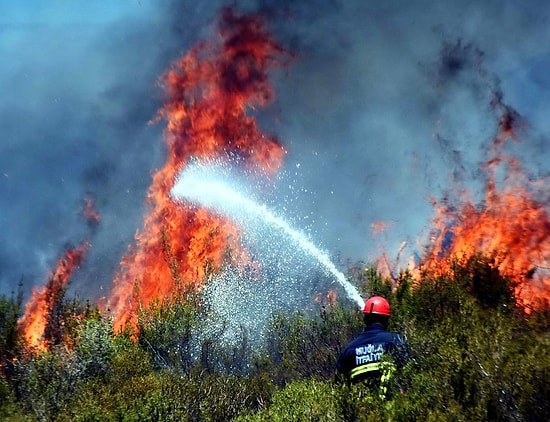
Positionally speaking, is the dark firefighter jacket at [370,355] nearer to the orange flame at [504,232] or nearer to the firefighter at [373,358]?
the firefighter at [373,358]

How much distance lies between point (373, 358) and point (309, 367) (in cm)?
1706

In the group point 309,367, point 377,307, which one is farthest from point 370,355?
point 309,367

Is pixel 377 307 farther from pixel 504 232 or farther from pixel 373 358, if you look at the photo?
pixel 504 232

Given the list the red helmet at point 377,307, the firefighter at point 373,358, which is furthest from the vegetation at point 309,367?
the red helmet at point 377,307

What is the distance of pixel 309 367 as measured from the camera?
2339cm

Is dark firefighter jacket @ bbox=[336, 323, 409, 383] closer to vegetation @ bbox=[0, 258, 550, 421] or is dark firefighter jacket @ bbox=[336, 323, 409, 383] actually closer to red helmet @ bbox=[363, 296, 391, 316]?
vegetation @ bbox=[0, 258, 550, 421]

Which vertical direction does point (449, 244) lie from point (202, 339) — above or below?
above

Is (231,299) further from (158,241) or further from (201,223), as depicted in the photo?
(158,241)

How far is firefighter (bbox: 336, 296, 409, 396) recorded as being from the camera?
6867 mm

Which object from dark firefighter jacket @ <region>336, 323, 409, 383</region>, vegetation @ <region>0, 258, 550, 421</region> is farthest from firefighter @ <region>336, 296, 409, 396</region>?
vegetation @ <region>0, 258, 550, 421</region>

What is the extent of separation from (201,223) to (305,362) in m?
44.8

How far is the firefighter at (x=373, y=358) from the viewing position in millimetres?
6867

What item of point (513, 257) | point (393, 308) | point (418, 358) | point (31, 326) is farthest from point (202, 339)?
point (31, 326)

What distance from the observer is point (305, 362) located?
941 inches
